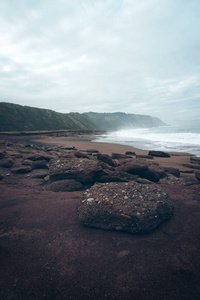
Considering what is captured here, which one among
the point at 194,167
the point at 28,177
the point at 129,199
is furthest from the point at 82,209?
the point at 194,167

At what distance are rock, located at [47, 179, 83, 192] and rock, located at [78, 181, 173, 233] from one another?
45.7 inches

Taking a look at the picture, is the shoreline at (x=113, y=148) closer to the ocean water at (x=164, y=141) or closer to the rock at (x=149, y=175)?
the ocean water at (x=164, y=141)

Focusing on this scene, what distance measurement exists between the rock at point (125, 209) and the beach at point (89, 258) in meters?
0.15

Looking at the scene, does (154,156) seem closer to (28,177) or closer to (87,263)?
(28,177)

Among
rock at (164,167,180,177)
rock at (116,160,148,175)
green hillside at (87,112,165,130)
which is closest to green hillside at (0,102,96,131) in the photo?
rock at (116,160,148,175)

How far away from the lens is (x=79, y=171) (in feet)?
16.4

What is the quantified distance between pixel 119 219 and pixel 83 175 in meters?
2.28

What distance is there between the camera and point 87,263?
7.45ft

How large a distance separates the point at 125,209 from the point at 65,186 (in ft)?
7.83

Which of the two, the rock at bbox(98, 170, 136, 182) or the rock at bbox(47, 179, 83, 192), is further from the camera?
the rock at bbox(98, 170, 136, 182)

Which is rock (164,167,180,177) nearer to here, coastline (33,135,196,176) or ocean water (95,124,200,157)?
coastline (33,135,196,176)

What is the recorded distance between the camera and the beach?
1.87 metres

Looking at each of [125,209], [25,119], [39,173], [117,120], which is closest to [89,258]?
[125,209]

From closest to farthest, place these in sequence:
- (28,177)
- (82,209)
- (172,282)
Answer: (172,282) → (82,209) → (28,177)
